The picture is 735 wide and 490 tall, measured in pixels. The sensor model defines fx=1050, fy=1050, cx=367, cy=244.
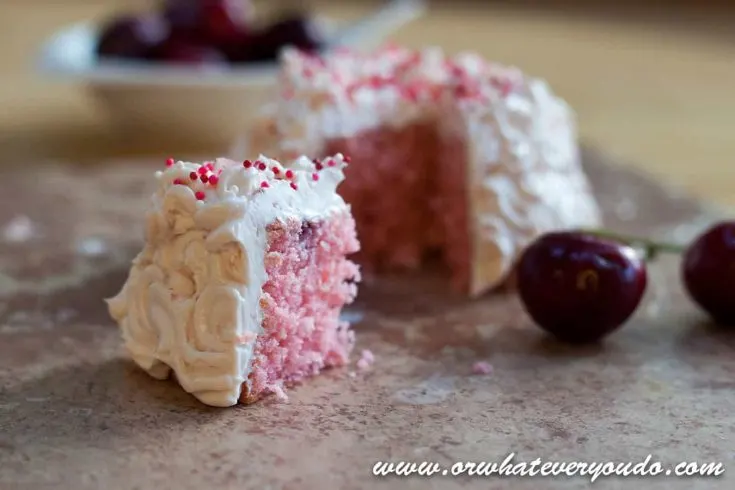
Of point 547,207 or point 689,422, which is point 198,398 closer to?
point 689,422

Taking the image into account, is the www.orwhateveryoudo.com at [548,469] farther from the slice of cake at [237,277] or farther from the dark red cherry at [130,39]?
the dark red cherry at [130,39]

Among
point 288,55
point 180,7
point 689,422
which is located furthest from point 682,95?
point 689,422

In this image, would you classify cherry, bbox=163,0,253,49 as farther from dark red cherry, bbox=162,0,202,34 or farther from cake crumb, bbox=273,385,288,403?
cake crumb, bbox=273,385,288,403

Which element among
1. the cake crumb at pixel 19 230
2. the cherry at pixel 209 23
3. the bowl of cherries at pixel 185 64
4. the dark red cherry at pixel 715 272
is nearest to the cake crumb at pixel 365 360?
the dark red cherry at pixel 715 272

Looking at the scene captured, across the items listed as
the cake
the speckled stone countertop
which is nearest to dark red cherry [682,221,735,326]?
the speckled stone countertop

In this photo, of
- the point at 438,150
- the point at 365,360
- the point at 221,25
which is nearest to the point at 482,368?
the point at 365,360

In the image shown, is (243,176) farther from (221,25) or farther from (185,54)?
(221,25)
